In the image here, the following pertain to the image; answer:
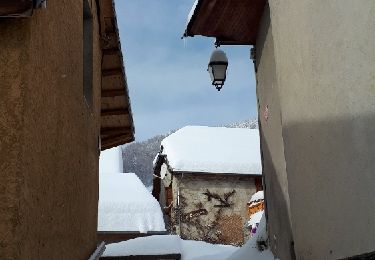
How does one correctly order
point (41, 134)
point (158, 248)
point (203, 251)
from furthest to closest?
point (203, 251), point (158, 248), point (41, 134)

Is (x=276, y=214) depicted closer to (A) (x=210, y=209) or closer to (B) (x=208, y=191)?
(A) (x=210, y=209)

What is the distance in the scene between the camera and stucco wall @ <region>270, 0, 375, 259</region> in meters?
2.76

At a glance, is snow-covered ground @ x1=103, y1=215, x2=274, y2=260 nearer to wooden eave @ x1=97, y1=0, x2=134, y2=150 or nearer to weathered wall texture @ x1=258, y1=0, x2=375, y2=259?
weathered wall texture @ x1=258, y1=0, x2=375, y2=259

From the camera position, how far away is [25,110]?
2.52 meters

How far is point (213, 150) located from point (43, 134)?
2179 centimetres

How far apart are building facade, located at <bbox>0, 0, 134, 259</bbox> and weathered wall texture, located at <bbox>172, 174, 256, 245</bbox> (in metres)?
15.5

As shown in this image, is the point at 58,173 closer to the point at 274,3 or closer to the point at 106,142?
the point at 274,3

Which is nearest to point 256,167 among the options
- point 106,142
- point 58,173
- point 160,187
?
point 160,187

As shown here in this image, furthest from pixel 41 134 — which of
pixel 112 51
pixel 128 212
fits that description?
pixel 128 212

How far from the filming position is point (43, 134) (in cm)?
292

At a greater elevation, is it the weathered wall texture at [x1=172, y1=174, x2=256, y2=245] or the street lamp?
the street lamp

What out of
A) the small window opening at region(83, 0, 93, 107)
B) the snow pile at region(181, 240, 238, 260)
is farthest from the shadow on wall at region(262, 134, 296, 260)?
the small window opening at region(83, 0, 93, 107)

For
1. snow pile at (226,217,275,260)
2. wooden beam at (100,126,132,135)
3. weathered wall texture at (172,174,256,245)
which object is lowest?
weathered wall texture at (172,174,256,245)

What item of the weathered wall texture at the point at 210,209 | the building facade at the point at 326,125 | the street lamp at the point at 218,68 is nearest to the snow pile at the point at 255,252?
the building facade at the point at 326,125
